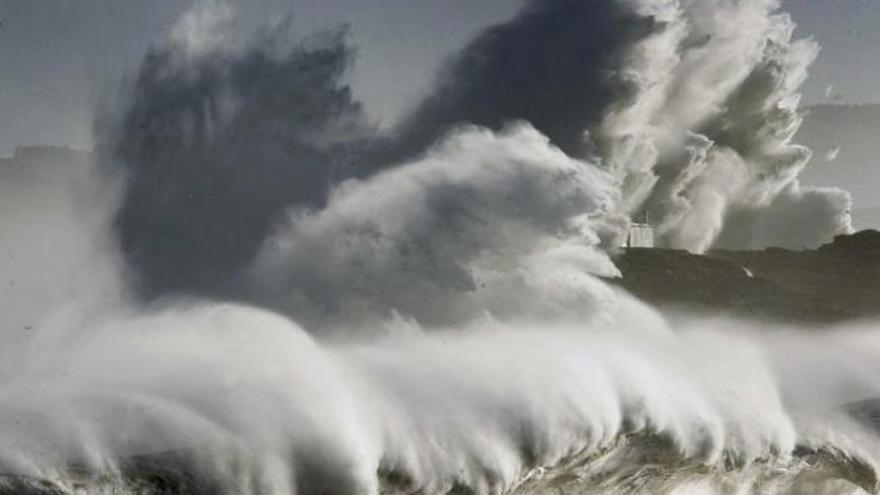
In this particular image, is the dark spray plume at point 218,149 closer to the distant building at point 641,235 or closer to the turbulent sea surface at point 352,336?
the turbulent sea surface at point 352,336

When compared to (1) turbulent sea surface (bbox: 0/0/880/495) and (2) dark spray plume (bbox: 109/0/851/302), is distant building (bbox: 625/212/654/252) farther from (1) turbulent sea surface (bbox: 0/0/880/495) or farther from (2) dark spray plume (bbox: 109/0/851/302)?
(1) turbulent sea surface (bbox: 0/0/880/495)

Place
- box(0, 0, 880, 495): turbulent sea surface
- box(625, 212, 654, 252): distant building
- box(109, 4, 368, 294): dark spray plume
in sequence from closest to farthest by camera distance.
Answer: box(0, 0, 880, 495): turbulent sea surface < box(109, 4, 368, 294): dark spray plume < box(625, 212, 654, 252): distant building

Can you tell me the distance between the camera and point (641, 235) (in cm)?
3481

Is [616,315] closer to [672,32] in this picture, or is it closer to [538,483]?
[538,483]

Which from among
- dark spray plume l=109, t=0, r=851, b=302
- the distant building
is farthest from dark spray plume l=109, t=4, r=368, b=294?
the distant building

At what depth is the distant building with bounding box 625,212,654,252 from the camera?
3378cm

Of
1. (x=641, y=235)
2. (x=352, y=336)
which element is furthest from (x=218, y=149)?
(x=641, y=235)

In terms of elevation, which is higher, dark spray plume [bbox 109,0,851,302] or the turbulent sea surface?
dark spray plume [bbox 109,0,851,302]

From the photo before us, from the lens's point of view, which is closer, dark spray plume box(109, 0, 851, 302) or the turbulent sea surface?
the turbulent sea surface

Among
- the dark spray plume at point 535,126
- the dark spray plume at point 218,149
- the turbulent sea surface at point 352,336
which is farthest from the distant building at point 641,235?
the dark spray plume at point 218,149

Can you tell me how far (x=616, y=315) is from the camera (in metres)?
18.7

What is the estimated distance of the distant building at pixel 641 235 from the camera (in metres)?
33.8

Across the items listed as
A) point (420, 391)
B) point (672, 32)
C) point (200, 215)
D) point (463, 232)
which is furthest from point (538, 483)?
point (672, 32)

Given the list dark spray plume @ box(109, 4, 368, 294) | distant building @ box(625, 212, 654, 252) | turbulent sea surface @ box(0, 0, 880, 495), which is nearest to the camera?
turbulent sea surface @ box(0, 0, 880, 495)
